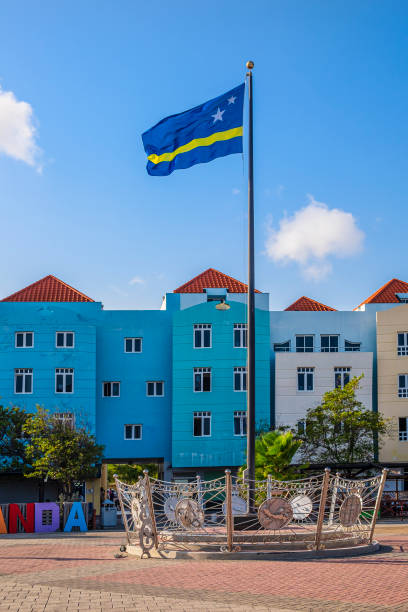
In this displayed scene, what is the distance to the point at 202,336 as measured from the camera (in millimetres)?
43344

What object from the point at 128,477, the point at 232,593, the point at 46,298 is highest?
the point at 46,298

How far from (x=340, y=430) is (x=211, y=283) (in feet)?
40.6

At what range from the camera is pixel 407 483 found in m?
42.5

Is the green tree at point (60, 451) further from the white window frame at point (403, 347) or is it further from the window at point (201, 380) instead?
the white window frame at point (403, 347)

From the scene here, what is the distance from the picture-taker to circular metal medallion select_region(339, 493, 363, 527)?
16.1 metres

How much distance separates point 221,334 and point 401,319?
1029 centimetres

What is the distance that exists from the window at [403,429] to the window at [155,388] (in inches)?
528

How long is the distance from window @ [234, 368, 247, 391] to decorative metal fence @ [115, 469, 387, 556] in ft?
84.1

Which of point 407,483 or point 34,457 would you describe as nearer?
point 34,457

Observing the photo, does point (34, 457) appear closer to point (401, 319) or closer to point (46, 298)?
point (46, 298)

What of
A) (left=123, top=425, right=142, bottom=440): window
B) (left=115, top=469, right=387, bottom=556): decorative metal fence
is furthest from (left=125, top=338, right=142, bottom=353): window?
(left=115, top=469, right=387, bottom=556): decorative metal fence

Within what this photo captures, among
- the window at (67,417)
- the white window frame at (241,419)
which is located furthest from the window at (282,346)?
the window at (67,417)

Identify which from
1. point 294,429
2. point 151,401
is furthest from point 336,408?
point 151,401

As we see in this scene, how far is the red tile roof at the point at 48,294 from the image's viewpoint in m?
45.6
